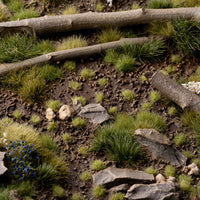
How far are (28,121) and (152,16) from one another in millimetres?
3726

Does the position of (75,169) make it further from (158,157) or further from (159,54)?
(159,54)

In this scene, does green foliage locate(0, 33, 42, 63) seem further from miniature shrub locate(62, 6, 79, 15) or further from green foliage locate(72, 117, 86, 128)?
green foliage locate(72, 117, 86, 128)

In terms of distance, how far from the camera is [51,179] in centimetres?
654

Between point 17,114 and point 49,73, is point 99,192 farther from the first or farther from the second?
point 49,73

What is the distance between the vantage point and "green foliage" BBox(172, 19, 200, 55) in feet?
27.8

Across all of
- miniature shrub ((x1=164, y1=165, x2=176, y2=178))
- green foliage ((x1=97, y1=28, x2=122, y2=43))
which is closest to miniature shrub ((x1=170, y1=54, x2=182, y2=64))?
green foliage ((x1=97, y1=28, x2=122, y2=43))

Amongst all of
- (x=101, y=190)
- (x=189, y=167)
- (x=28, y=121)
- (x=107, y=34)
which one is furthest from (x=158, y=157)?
(x=107, y=34)

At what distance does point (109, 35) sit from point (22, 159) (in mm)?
3685

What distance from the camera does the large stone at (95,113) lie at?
24.8 feet

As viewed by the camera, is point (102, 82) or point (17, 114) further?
point (102, 82)

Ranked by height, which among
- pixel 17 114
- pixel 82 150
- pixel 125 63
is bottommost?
pixel 82 150

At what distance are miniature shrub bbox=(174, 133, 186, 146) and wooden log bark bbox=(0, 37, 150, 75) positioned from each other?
7.92ft

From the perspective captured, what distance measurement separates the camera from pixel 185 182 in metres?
6.65

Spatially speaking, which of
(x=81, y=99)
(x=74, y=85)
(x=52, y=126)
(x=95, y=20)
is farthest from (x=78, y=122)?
(x=95, y=20)
